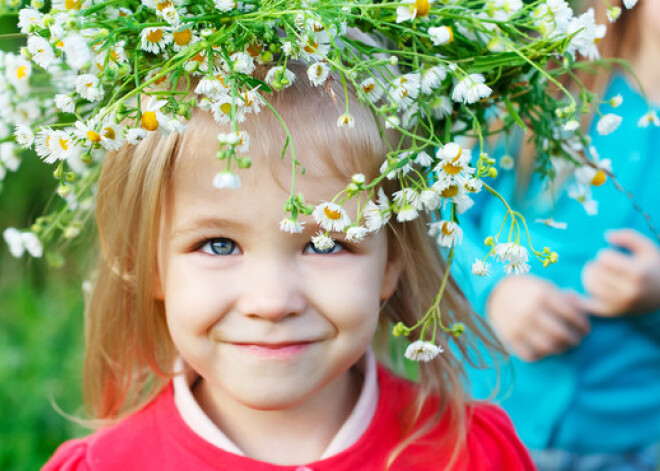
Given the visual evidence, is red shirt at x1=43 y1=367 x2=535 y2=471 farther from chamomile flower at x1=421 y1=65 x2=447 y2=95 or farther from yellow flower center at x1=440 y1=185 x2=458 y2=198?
chamomile flower at x1=421 y1=65 x2=447 y2=95

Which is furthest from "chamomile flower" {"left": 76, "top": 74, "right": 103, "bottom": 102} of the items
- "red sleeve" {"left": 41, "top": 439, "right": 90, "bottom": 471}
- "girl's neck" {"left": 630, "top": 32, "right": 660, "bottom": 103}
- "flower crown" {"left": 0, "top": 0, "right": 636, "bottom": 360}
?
"girl's neck" {"left": 630, "top": 32, "right": 660, "bottom": 103}

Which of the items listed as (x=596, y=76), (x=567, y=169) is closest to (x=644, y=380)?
(x=567, y=169)

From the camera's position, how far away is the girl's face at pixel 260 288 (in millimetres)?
1138

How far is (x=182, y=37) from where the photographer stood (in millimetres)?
1028

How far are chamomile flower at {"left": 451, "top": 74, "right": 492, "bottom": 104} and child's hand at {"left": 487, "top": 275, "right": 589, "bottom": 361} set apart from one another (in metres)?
0.74

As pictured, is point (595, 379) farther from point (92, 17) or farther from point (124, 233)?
point (92, 17)

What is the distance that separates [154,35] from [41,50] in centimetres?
14

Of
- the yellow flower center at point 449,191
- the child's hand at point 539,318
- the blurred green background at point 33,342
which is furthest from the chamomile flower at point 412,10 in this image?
the blurred green background at point 33,342

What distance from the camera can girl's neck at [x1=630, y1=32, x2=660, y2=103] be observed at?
1.76m

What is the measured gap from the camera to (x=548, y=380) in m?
1.78

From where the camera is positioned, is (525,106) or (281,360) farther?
(525,106)

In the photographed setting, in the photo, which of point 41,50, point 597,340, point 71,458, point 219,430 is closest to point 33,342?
point 71,458

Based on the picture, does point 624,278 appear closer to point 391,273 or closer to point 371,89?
point 391,273

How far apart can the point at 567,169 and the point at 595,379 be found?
0.51 meters
